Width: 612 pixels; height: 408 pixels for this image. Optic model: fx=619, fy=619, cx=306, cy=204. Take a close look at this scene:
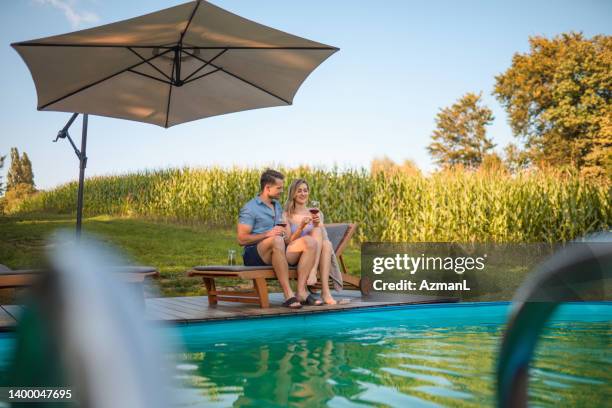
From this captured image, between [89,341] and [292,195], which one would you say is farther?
[292,195]

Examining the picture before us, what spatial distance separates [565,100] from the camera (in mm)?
26906

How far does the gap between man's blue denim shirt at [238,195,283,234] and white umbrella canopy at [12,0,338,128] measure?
1.19 meters

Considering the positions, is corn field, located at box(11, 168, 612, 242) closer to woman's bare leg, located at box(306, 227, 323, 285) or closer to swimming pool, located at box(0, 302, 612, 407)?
swimming pool, located at box(0, 302, 612, 407)

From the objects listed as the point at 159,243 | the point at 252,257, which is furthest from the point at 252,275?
the point at 159,243

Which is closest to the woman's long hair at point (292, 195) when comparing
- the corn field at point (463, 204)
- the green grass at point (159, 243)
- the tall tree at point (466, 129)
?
the green grass at point (159, 243)

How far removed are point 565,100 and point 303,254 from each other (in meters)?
24.6

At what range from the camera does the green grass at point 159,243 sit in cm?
1166

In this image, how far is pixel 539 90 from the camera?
94.0 feet

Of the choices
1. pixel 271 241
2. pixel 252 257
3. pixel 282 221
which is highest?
pixel 282 221

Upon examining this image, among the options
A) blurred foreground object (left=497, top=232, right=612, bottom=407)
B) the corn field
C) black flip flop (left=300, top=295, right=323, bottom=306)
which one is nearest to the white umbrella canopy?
black flip flop (left=300, top=295, right=323, bottom=306)

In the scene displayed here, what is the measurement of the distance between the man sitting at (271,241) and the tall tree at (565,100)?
66.7 ft

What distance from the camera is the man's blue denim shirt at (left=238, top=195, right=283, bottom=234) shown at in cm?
569

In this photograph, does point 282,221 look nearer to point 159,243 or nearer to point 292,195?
point 292,195

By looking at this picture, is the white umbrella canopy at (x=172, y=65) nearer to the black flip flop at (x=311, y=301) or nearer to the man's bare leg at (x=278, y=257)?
the man's bare leg at (x=278, y=257)
